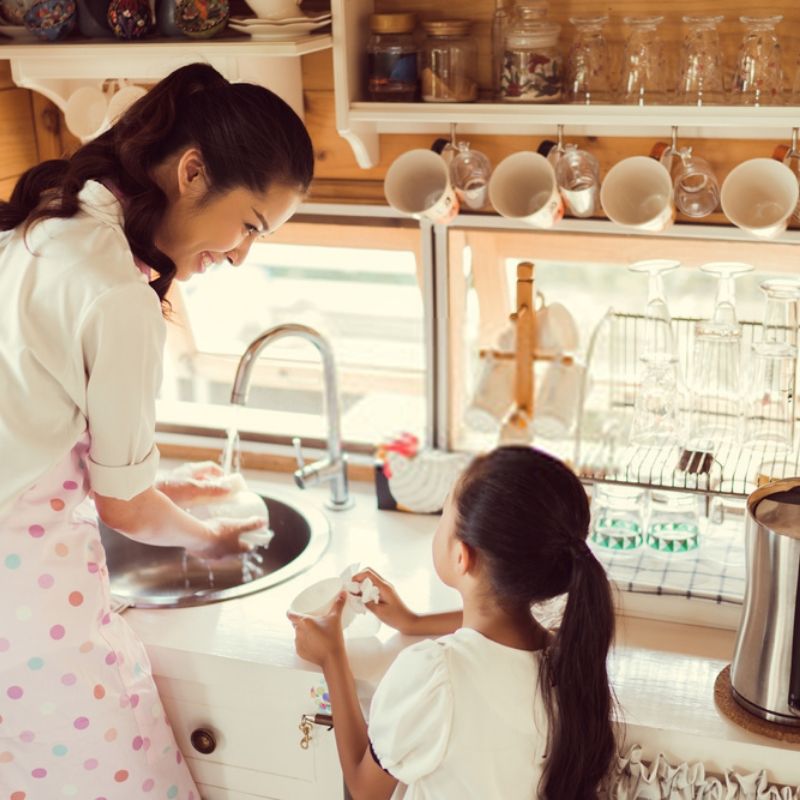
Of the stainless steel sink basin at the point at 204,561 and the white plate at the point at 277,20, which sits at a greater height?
the white plate at the point at 277,20

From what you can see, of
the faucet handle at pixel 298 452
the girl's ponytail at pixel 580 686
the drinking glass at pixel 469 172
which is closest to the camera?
the girl's ponytail at pixel 580 686

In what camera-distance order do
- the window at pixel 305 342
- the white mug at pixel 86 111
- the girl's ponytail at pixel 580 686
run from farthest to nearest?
the window at pixel 305 342 < the white mug at pixel 86 111 < the girl's ponytail at pixel 580 686

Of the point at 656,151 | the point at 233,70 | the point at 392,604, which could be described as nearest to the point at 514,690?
the point at 392,604

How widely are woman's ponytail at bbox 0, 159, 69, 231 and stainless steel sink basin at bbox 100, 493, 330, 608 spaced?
32.9 inches

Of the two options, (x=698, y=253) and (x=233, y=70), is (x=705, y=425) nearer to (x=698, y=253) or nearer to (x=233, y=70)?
(x=698, y=253)

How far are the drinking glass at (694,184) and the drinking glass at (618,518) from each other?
0.47 meters

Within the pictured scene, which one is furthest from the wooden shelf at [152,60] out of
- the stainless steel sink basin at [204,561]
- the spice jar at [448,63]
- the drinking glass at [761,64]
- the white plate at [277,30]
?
the stainless steel sink basin at [204,561]

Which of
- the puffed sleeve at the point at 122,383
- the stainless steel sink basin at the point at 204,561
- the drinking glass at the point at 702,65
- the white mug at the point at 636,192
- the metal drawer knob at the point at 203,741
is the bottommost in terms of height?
the metal drawer knob at the point at 203,741

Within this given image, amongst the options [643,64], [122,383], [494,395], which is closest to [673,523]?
[494,395]

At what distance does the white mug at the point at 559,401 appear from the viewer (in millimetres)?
2049

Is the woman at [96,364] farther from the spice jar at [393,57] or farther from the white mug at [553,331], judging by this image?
the white mug at [553,331]

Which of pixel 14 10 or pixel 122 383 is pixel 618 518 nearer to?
pixel 122 383

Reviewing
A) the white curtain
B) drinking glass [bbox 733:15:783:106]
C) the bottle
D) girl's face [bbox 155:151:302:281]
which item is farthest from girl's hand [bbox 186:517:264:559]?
drinking glass [bbox 733:15:783:106]

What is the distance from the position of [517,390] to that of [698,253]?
1.32ft
